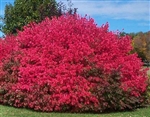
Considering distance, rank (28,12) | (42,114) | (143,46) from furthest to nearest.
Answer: (143,46)
(28,12)
(42,114)

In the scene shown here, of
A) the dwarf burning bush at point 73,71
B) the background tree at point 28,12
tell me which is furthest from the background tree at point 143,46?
the dwarf burning bush at point 73,71

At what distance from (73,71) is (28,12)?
1695 cm

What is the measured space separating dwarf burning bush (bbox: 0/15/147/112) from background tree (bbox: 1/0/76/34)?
13.4m

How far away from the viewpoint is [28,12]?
27984mm

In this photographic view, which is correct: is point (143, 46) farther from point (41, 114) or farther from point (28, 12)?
point (41, 114)

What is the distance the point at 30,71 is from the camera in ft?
40.4

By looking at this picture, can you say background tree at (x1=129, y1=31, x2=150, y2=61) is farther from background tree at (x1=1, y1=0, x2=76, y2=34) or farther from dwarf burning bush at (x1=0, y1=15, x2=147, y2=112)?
dwarf burning bush at (x1=0, y1=15, x2=147, y2=112)

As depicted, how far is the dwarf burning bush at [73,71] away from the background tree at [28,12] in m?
13.4

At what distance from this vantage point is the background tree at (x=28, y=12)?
26900 millimetres

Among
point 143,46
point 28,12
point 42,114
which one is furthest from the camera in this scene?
point 143,46

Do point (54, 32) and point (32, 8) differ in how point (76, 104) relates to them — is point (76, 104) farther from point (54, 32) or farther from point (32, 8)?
point (32, 8)

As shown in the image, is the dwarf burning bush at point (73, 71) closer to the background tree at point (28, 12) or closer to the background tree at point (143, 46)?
the background tree at point (28, 12)

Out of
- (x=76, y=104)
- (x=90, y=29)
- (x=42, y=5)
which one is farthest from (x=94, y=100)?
(x=42, y=5)

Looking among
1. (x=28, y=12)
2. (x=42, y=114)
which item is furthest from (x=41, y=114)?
(x=28, y=12)
